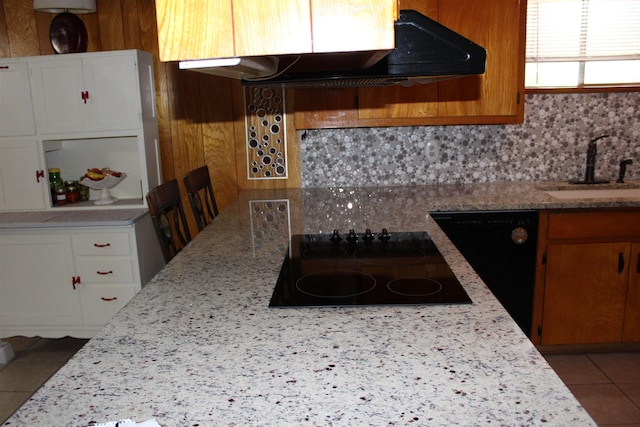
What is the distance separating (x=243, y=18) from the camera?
964mm

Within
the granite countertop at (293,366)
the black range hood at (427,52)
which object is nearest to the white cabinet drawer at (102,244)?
the granite countertop at (293,366)

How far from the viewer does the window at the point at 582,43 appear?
3.25m

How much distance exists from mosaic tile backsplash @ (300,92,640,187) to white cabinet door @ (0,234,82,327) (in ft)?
5.12

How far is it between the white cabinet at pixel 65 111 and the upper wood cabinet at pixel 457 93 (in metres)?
0.97

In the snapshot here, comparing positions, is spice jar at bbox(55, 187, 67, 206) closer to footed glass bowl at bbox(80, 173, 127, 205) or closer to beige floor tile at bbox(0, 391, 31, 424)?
footed glass bowl at bbox(80, 173, 127, 205)

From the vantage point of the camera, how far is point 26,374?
10.2 ft

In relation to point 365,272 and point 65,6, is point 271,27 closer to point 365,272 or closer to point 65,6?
point 365,272

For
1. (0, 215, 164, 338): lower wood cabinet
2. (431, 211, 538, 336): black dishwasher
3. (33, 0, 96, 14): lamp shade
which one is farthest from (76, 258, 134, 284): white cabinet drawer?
(431, 211, 538, 336): black dishwasher

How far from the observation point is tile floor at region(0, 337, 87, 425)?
2.84m

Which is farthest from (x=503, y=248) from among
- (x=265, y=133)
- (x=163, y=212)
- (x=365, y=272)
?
(x=163, y=212)

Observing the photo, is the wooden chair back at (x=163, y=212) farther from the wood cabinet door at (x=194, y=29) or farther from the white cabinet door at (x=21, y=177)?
the white cabinet door at (x=21, y=177)

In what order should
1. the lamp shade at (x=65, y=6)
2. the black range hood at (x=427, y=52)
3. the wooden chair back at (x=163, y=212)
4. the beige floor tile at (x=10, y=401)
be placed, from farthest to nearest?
1. the lamp shade at (x=65, y=6)
2. the beige floor tile at (x=10, y=401)
3. the wooden chair back at (x=163, y=212)
4. the black range hood at (x=427, y=52)

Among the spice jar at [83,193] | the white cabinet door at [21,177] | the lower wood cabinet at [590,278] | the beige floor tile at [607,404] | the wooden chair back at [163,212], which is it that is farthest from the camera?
the spice jar at [83,193]

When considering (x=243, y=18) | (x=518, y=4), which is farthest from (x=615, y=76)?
(x=243, y=18)
